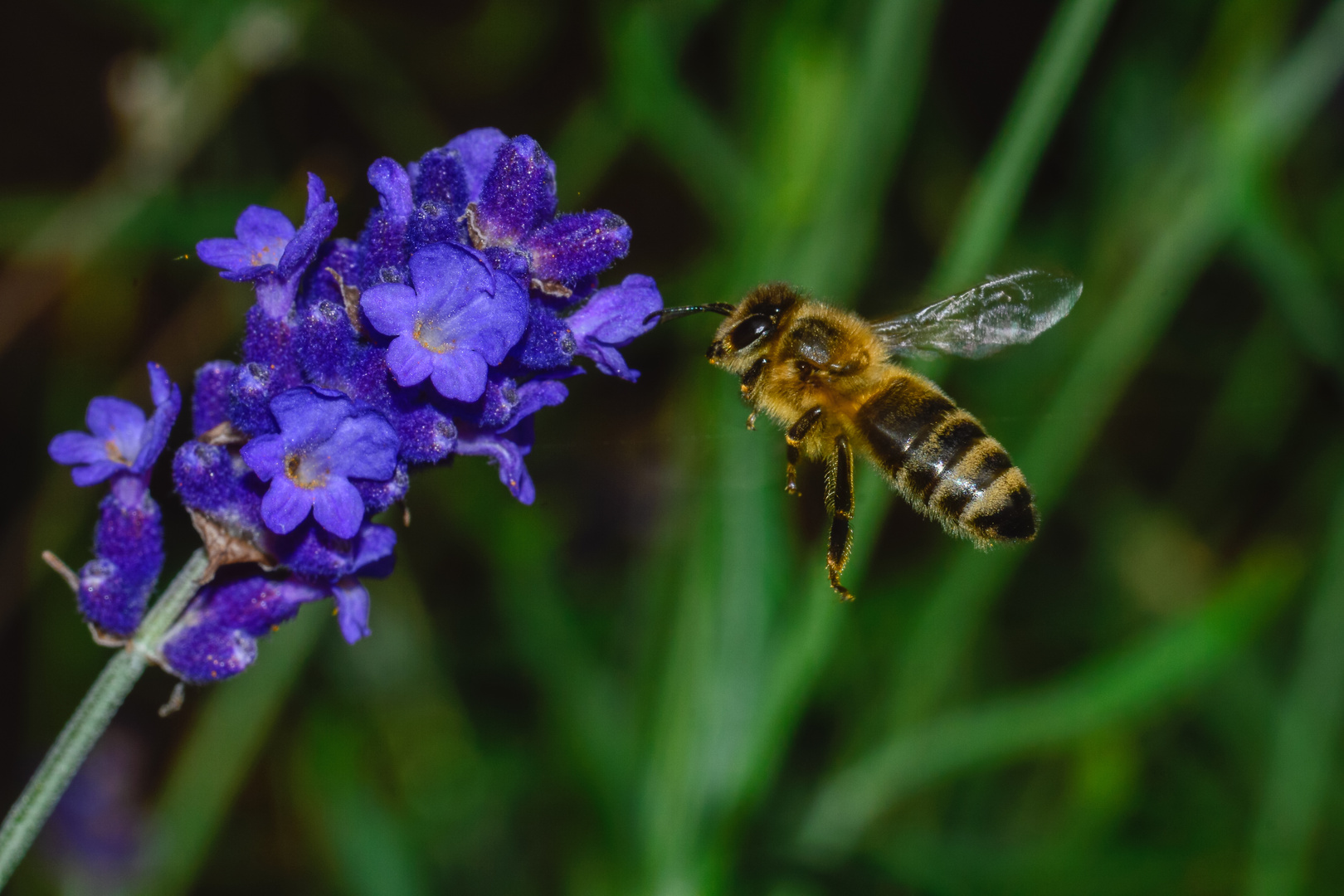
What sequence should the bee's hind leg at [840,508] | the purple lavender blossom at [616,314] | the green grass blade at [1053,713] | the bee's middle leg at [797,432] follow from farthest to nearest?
the green grass blade at [1053,713] → the bee's middle leg at [797,432] → the bee's hind leg at [840,508] → the purple lavender blossom at [616,314]

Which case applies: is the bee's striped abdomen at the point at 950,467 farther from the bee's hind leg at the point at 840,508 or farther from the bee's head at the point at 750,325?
the bee's head at the point at 750,325

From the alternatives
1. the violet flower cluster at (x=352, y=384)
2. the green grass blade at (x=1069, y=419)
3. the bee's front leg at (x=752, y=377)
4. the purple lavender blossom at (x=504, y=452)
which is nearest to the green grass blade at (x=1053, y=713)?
the green grass blade at (x=1069, y=419)

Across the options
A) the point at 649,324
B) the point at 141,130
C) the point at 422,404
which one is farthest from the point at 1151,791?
the point at 141,130

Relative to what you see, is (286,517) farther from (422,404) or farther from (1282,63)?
(1282,63)

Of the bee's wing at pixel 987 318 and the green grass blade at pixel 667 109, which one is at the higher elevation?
the green grass blade at pixel 667 109

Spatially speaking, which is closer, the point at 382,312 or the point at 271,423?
the point at 382,312

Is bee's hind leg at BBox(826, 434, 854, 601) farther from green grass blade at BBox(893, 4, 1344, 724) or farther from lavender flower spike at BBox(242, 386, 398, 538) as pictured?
green grass blade at BBox(893, 4, 1344, 724)

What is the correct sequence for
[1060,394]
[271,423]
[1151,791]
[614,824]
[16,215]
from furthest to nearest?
[1151,791], [16,215], [1060,394], [614,824], [271,423]
